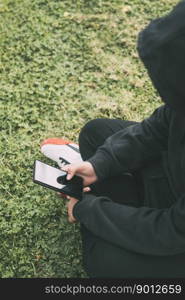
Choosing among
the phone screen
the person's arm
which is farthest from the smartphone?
the person's arm

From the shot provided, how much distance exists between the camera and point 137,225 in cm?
195

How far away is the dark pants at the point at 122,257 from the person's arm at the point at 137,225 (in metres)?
0.06

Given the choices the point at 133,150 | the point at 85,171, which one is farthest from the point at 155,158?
the point at 85,171

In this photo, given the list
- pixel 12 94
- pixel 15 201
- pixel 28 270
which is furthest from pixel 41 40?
pixel 28 270

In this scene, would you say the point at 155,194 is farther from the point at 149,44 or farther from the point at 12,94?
the point at 12,94

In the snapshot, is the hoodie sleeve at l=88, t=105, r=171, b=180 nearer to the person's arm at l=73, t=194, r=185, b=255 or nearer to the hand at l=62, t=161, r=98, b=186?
the hand at l=62, t=161, r=98, b=186

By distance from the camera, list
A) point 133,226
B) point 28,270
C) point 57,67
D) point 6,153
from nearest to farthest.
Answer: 1. point 133,226
2. point 28,270
3. point 6,153
4. point 57,67

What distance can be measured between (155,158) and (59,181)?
1.74 feet

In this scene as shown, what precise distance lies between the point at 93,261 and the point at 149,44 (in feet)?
3.66

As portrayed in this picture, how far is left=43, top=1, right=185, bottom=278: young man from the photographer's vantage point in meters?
1.47

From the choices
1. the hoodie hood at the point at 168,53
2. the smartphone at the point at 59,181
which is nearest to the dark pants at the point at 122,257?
the smartphone at the point at 59,181

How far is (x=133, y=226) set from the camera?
1.96 m

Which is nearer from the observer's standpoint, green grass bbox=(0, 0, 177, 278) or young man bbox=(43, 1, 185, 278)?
young man bbox=(43, 1, 185, 278)

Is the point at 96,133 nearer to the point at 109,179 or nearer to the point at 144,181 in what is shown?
the point at 109,179
